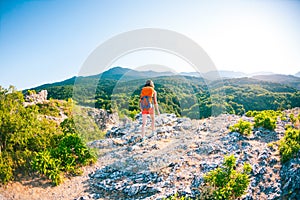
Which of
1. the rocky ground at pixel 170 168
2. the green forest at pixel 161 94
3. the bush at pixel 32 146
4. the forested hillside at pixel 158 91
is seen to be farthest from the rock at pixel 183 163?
the green forest at pixel 161 94

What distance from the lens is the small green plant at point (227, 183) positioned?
5.71 meters

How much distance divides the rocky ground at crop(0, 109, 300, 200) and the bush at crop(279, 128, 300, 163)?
0.66 feet

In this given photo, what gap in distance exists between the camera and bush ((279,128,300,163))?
6664 millimetres

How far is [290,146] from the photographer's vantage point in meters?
6.84

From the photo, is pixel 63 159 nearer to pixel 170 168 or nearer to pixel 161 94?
pixel 170 168

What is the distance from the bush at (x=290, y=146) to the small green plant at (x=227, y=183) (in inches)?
49.2

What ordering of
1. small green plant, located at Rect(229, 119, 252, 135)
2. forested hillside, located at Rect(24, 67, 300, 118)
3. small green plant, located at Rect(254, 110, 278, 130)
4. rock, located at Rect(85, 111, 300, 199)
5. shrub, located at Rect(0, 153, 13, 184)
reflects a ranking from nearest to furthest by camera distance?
1. rock, located at Rect(85, 111, 300, 199)
2. shrub, located at Rect(0, 153, 13, 184)
3. small green plant, located at Rect(229, 119, 252, 135)
4. small green plant, located at Rect(254, 110, 278, 130)
5. forested hillside, located at Rect(24, 67, 300, 118)

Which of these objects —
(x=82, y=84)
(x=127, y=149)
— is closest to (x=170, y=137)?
(x=127, y=149)

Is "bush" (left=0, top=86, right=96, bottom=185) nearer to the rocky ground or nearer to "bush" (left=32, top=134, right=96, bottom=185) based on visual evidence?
"bush" (left=32, top=134, right=96, bottom=185)

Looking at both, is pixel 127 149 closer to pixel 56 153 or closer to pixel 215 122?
pixel 56 153

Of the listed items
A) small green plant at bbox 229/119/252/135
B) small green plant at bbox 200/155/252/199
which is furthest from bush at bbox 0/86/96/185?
small green plant at bbox 229/119/252/135

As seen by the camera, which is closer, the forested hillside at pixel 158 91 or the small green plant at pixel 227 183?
the small green plant at pixel 227 183

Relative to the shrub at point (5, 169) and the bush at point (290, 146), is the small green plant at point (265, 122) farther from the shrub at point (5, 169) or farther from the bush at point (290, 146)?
the shrub at point (5, 169)

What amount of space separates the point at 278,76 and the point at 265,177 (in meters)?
35.8
